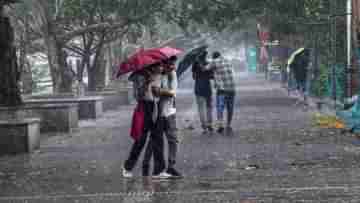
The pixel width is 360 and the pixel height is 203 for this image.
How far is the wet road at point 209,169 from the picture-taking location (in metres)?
9.99

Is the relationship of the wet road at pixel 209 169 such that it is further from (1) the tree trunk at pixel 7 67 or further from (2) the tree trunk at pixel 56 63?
(2) the tree trunk at pixel 56 63

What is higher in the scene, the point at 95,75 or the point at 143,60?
the point at 143,60

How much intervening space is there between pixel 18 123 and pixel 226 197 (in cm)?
762

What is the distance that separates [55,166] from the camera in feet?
45.5

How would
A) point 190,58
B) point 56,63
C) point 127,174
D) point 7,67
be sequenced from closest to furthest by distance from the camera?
point 127,174, point 7,67, point 190,58, point 56,63

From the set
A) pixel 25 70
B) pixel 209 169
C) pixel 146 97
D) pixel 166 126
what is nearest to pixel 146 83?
pixel 146 97

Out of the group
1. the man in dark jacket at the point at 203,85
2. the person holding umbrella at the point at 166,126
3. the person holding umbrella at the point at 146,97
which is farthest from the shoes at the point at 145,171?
the man in dark jacket at the point at 203,85

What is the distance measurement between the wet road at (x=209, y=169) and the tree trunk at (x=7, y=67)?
1204 millimetres

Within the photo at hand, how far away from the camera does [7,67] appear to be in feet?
57.1

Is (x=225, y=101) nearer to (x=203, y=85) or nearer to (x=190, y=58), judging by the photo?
(x=203, y=85)

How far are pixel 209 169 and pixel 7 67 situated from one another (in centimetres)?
636

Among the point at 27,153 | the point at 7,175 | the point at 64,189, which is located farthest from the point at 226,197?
the point at 27,153

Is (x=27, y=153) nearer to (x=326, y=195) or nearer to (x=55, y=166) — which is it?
(x=55, y=166)

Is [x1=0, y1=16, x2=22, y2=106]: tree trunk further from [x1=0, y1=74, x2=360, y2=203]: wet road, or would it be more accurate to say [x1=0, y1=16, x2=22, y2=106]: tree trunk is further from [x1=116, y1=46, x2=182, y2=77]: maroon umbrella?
[x1=116, y1=46, x2=182, y2=77]: maroon umbrella
